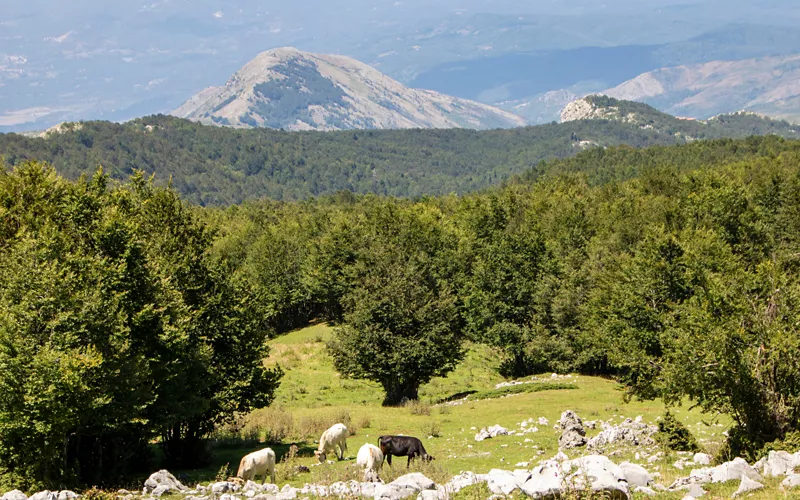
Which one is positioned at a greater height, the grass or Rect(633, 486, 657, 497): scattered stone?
Rect(633, 486, 657, 497): scattered stone

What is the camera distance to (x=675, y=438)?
20.2 m

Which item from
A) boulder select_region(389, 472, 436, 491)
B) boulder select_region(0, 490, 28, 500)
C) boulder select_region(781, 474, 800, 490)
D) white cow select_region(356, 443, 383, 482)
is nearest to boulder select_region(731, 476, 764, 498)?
boulder select_region(781, 474, 800, 490)

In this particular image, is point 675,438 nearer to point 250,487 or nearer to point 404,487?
point 404,487

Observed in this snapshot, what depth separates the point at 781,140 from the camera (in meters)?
170

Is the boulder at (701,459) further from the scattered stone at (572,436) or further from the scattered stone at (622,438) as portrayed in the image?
the scattered stone at (572,436)

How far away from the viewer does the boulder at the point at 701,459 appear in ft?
58.2

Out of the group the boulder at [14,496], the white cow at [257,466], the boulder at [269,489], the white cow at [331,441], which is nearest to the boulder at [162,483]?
the white cow at [257,466]

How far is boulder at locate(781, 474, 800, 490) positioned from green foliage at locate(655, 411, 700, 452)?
7028 mm

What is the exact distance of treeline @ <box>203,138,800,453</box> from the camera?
1839 cm

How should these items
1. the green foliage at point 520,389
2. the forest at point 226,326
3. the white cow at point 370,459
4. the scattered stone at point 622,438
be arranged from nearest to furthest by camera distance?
the forest at point 226,326 < the white cow at point 370,459 < the scattered stone at point 622,438 < the green foliage at point 520,389

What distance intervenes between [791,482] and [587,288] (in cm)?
4030

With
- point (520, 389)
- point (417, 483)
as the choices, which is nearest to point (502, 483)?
point (417, 483)

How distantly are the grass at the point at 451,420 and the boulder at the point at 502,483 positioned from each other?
387mm

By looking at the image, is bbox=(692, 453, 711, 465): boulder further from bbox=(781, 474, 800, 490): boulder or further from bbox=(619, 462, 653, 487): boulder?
bbox=(781, 474, 800, 490): boulder
